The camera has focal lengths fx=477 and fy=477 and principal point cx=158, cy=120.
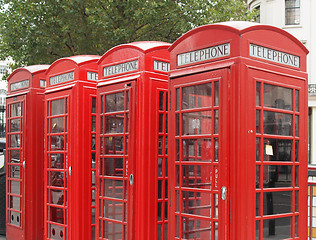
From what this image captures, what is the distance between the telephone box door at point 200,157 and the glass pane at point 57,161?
7.86 feet

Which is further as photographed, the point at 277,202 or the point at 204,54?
the point at 204,54

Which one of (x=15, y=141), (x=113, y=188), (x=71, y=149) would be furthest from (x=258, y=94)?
(x=15, y=141)

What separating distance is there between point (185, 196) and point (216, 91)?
111 centimetres

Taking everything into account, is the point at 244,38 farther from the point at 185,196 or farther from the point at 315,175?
the point at 315,175

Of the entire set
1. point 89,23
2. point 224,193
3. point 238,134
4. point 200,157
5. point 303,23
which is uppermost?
point 303,23

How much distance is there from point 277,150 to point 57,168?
3.44 metres

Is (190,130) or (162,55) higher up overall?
(162,55)

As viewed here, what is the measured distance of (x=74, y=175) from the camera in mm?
6371

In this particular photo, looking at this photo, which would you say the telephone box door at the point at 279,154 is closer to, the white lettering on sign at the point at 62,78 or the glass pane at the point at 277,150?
the glass pane at the point at 277,150

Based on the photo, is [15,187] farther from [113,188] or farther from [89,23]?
[89,23]

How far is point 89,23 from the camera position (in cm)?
1359

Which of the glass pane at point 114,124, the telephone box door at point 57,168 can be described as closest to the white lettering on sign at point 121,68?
the glass pane at point 114,124

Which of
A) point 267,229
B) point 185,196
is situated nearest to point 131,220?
point 185,196

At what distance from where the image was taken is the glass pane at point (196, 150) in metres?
4.58
